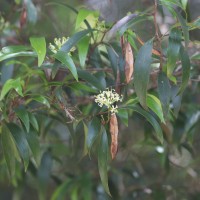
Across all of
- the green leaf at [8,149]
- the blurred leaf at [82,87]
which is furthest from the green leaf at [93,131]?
the green leaf at [8,149]

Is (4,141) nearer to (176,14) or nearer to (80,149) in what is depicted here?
(176,14)

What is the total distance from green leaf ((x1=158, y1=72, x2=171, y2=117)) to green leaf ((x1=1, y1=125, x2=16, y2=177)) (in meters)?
0.38

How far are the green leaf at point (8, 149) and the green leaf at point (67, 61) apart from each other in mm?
264

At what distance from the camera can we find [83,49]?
111 centimetres

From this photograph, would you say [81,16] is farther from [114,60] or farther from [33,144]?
[33,144]

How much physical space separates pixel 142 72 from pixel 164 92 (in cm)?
10

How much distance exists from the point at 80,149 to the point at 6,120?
872mm

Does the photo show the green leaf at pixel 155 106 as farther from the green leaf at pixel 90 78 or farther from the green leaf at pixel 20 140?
the green leaf at pixel 20 140

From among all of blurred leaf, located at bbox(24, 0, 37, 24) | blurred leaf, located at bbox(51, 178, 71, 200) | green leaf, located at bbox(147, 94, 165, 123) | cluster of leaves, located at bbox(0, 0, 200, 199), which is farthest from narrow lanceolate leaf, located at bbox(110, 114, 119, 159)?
blurred leaf, located at bbox(51, 178, 71, 200)

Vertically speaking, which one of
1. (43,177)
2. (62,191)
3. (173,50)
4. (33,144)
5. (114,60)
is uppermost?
(173,50)

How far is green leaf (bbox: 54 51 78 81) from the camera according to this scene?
98 cm

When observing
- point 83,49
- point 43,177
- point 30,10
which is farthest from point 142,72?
point 43,177

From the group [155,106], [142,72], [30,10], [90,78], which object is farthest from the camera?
[30,10]

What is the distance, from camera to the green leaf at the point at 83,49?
1.09m
